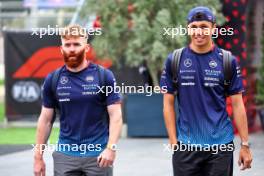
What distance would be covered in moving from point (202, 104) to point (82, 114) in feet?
2.99

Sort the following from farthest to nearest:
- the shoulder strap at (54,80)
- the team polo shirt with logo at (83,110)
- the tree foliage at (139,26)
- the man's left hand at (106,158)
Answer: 1. the tree foliage at (139,26)
2. the shoulder strap at (54,80)
3. the team polo shirt with logo at (83,110)
4. the man's left hand at (106,158)

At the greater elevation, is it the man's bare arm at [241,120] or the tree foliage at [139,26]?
the tree foliage at [139,26]

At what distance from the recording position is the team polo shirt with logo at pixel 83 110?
5320 mm

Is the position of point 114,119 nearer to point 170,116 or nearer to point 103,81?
point 103,81

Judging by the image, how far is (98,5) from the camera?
1451 centimetres

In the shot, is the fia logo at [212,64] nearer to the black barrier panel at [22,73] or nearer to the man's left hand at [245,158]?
the man's left hand at [245,158]

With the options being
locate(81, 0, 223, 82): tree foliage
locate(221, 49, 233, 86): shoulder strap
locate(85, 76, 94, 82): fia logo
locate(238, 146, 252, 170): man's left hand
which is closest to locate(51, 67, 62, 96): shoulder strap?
locate(85, 76, 94, 82): fia logo

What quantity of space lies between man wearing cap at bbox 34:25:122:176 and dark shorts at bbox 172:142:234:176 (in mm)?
535

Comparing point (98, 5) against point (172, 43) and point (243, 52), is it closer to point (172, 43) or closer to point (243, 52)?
point (172, 43)

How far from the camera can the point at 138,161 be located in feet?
37.0

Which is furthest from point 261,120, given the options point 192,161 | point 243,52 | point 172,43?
point 192,161

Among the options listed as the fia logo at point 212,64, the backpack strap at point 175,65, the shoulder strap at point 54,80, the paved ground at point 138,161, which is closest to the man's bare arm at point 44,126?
the shoulder strap at point 54,80

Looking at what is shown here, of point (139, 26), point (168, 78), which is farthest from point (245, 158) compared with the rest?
point (139, 26)

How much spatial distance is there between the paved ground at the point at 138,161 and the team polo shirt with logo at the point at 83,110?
15.0 ft
